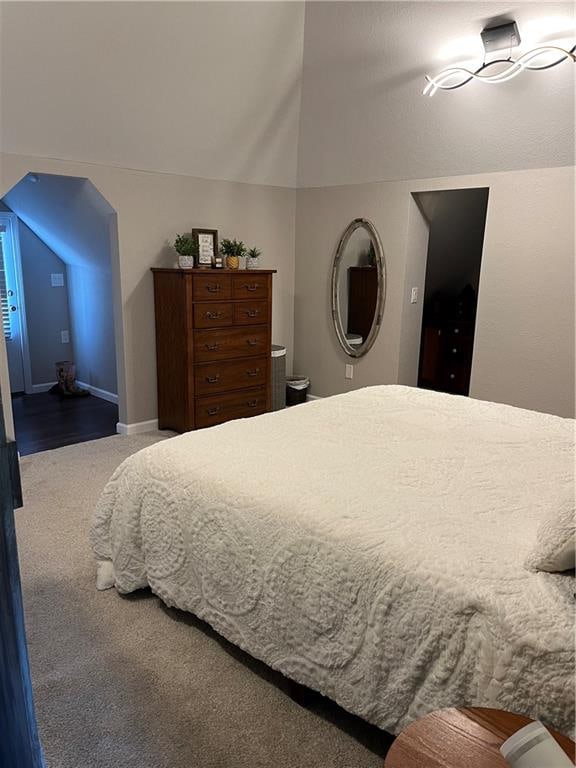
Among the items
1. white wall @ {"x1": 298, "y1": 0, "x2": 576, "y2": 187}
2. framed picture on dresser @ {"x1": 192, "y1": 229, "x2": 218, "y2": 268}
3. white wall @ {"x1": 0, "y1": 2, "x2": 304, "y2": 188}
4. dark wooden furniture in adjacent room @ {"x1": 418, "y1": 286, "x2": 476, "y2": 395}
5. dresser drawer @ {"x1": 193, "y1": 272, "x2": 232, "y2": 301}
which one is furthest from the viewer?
dark wooden furniture in adjacent room @ {"x1": 418, "y1": 286, "x2": 476, "y2": 395}

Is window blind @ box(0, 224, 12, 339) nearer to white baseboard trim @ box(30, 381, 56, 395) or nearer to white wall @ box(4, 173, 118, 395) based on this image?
white wall @ box(4, 173, 118, 395)

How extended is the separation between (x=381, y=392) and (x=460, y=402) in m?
0.41

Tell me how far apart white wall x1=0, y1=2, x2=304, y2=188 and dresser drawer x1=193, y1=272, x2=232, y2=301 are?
34.1 inches

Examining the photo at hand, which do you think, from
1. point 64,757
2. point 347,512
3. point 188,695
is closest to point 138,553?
point 188,695

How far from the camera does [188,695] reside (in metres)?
1.74

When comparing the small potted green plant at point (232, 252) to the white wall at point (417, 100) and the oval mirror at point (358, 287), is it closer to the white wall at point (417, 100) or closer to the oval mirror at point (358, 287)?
the oval mirror at point (358, 287)

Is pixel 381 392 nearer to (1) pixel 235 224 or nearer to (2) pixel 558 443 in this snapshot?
(2) pixel 558 443

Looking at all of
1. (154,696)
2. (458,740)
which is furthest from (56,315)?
(458,740)

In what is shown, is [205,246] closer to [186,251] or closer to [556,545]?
[186,251]

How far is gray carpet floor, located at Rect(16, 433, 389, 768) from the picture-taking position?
60.5 inches

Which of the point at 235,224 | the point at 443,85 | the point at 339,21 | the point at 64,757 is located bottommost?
the point at 64,757

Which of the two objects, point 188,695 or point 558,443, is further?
point 558,443

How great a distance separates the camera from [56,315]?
5.41m

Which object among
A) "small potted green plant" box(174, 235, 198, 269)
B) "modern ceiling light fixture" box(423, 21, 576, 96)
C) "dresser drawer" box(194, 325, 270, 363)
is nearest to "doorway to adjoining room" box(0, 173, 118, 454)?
"small potted green plant" box(174, 235, 198, 269)
